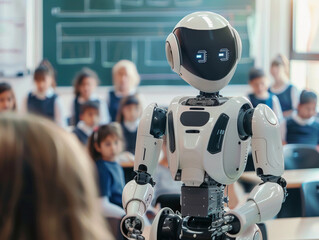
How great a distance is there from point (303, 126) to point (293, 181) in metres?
1.71

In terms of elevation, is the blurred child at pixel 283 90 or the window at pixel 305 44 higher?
the window at pixel 305 44

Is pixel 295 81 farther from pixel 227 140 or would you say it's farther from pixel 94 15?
pixel 227 140

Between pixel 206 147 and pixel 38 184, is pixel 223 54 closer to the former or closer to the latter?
pixel 206 147

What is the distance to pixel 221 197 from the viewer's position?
2.49 m

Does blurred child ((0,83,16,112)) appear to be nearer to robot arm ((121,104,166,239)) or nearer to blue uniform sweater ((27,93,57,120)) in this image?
blue uniform sweater ((27,93,57,120))

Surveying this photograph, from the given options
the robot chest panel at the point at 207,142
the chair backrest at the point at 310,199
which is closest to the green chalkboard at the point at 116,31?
the chair backrest at the point at 310,199

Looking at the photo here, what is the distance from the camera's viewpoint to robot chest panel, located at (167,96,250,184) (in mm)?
2396

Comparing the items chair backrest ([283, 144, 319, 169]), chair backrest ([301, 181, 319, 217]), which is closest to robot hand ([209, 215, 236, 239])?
chair backrest ([301, 181, 319, 217])

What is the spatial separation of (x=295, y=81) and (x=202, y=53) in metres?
5.37

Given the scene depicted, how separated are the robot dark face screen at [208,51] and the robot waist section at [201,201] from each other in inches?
16.4

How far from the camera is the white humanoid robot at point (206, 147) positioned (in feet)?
7.88

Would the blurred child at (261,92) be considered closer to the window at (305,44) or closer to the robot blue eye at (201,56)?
the window at (305,44)

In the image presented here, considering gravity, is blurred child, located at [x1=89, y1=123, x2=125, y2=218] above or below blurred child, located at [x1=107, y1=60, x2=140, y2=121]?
below

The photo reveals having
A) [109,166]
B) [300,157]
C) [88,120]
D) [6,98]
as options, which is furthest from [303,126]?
[6,98]
